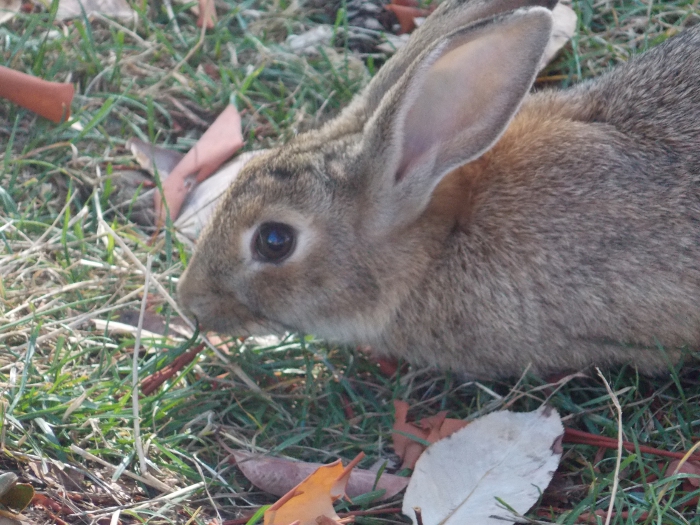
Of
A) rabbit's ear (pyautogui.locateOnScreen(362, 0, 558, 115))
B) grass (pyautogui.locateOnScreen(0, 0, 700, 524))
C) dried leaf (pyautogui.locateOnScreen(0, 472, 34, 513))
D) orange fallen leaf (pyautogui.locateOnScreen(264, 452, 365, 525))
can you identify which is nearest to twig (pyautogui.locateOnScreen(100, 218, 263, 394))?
grass (pyautogui.locateOnScreen(0, 0, 700, 524))

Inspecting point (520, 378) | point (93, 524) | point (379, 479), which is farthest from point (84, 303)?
point (520, 378)

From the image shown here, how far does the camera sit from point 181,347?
4211 millimetres

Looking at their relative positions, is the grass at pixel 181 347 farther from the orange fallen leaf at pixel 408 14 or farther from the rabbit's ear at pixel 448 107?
the rabbit's ear at pixel 448 107

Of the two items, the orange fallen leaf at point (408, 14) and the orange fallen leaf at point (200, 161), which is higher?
the orange fallen leaf at point (408, 14)

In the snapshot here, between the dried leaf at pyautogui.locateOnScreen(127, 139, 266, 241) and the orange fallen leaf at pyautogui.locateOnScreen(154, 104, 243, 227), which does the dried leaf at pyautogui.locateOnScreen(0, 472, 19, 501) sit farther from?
the orange fallen leaf at pyautogui.locateOnScreen(154, 104, 243, 227)

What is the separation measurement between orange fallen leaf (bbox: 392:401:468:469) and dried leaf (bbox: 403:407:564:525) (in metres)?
0.10

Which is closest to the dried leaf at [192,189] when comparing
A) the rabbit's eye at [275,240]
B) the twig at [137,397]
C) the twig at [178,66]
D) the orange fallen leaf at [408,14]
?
the twig at [178,66]

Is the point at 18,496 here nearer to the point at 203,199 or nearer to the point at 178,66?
the point at 203,199

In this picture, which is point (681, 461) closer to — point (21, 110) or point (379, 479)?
point (379, 479)

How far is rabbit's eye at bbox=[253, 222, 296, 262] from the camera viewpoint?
3.92 m

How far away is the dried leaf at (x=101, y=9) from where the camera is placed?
18.6 ft

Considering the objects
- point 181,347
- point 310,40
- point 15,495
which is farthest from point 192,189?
point 15,495

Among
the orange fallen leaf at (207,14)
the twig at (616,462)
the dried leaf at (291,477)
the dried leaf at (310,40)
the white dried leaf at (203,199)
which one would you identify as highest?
the orange fallen leaf at (207,14)

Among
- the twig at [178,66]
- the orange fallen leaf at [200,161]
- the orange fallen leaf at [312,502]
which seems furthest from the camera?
the twig at [178,66]
